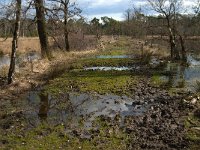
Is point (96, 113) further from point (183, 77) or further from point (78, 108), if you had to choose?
point (183, 77)

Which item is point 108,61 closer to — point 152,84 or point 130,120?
point 152,84

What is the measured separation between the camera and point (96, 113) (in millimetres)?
13445

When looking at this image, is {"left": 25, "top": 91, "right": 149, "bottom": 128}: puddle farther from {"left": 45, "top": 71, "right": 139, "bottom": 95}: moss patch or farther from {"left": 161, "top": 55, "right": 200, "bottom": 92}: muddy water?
{"left": 161, "top": 55, "right": 200, "bottom": 92}: muddy water

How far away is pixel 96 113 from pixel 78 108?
101cm

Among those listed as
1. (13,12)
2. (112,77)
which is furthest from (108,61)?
(13,12)

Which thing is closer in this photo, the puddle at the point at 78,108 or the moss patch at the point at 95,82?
the puddle at the point at 78,108

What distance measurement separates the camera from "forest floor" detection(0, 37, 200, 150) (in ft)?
33.8

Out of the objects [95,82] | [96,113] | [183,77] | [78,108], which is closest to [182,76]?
[183,77]

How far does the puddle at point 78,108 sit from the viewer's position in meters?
12.6

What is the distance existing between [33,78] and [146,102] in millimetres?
7823

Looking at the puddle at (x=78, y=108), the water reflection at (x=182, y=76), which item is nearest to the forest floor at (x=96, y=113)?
the puddle at (x=78, y=108)

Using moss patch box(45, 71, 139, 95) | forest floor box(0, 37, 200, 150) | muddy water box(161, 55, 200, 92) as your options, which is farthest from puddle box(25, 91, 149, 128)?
muddy water box(161, 55, 200, 92)

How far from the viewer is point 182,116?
12609 millimetres

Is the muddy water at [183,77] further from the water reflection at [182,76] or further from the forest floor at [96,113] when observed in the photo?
the forest floor at [96,113]
